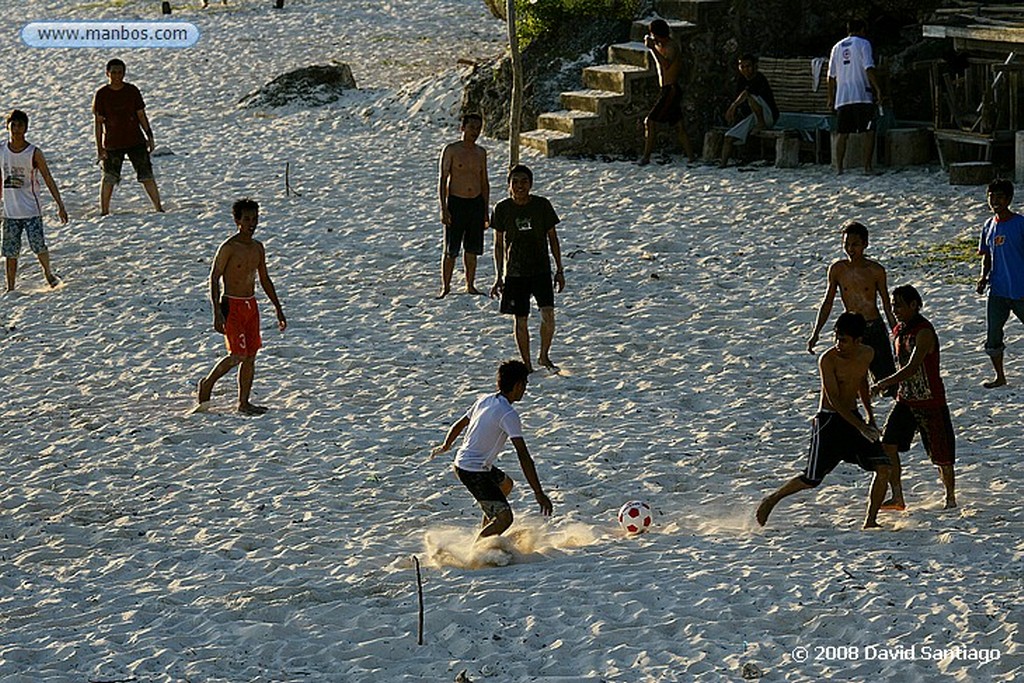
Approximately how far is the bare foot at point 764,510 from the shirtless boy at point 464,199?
16.9ft

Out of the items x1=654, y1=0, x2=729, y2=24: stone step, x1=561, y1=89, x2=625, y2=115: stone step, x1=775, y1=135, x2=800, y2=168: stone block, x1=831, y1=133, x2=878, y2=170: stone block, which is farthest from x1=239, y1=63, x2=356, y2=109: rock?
x1=831, y1=133, x2=878, y2=170: stone block

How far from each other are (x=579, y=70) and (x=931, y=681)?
14.3 metres

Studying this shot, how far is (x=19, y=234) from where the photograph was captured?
46.4 ft

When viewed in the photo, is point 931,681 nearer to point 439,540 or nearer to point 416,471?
point 439,540

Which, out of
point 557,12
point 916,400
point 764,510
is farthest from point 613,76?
point 764,510

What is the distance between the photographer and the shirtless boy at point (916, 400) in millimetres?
8680

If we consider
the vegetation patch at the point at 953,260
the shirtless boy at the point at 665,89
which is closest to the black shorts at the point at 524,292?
the vegetation patch at the point at 953,260

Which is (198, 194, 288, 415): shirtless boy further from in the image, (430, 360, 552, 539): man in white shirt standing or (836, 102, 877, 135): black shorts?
(836, 102, 877, 135): black shorts

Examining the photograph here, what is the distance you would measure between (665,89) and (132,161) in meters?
→ 5.80

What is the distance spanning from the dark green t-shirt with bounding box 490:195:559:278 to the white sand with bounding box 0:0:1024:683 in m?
0.81

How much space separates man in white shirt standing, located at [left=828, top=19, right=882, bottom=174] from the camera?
670 inches

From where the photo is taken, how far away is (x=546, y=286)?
11.5 m

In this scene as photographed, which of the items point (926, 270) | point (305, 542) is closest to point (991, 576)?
point (305, 542)

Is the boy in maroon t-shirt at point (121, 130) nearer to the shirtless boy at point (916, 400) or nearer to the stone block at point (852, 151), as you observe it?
the stone block at point (852, 151)
